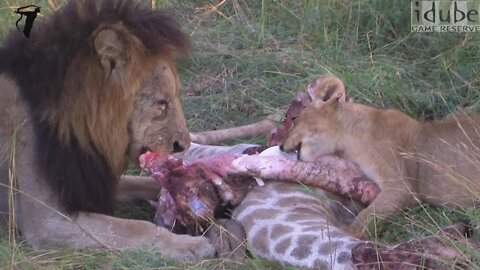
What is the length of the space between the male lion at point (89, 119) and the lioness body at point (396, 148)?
553mm

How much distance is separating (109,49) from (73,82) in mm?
173

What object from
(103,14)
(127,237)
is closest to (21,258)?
(127,237)

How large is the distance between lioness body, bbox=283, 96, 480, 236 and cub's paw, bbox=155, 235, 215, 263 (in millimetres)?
532

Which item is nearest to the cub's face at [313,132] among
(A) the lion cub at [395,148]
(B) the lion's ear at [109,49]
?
(A) the lion cub at [395,148]

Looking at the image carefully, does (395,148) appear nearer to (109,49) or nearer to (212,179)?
(212,179)

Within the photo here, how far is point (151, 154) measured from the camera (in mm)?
3635

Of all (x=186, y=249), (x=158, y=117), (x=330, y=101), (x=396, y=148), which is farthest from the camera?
(x=330, y=101)

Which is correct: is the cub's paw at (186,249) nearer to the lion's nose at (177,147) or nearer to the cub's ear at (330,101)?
the lion's nose at (177,147)

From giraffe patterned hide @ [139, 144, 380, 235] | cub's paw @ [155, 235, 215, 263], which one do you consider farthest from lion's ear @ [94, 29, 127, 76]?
cub's paw @ [155, 235, 215, 263]

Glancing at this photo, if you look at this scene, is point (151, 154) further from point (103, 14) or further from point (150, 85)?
point (103, 14)

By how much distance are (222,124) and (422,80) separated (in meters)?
0.99

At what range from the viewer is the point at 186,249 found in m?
3.44

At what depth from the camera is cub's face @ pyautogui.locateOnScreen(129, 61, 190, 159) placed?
3.60 m

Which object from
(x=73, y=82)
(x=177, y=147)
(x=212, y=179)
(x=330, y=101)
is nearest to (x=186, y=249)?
(x=212, y=179)
